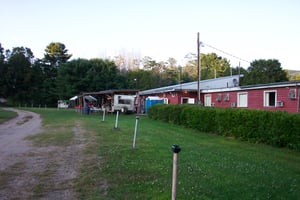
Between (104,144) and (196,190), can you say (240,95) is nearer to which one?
(104,144)

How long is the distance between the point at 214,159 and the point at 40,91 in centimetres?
7062

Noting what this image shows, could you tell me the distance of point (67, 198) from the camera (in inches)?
195

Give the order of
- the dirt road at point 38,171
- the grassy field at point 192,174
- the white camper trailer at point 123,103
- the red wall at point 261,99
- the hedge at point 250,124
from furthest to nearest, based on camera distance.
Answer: the white camper trailer at point 123,103, the red wall at point 261,99, the hedge at point 250,124, the dirt road at point 38,171, the grassy field at point 192,174

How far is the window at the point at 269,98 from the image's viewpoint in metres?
22.6

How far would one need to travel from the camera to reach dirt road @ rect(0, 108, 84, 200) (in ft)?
17.2

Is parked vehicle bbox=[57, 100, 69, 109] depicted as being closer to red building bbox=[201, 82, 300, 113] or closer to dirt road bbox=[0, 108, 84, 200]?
red building bbox=[201, 82, 300, 113]

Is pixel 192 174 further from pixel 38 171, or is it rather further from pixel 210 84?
pixel 210 84

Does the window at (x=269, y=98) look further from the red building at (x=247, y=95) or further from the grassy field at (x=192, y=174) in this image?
the grassy field at (x=192, y=174)

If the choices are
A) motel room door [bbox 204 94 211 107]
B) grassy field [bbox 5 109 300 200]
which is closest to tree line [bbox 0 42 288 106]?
motel room door [bbox 204 94 211 107]

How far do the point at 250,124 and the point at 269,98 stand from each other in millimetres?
11986

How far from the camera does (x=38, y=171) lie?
269 inches

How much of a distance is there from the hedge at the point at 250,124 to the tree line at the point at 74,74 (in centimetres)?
4200

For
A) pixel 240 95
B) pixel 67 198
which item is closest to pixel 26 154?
pixel 67 198

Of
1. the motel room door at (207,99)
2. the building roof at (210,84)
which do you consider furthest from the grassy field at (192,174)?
the building roof at (210,84)
